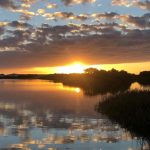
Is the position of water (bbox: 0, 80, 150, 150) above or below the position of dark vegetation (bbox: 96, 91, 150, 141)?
below

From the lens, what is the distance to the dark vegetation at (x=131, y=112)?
20203 mm

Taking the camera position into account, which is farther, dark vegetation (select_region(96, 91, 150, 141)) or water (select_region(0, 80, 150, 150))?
dark vegetation (select_region(96, 91, 150, 141))

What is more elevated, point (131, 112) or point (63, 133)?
point (131, 112)

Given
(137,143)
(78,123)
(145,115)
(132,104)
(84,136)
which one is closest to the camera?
(137,143)

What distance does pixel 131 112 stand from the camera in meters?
24.6

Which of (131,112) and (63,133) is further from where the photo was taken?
(131,112)

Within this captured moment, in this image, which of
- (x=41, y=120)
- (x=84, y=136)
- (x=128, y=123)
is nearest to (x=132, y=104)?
(x=128, y=123)

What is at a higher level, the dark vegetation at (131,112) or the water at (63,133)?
the dark vegetation at (131,112)

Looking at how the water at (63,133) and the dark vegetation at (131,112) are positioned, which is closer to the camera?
the water at (63,133)

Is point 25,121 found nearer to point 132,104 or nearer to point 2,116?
point 2,116

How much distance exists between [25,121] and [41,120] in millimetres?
1177

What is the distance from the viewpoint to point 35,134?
19.0 meters

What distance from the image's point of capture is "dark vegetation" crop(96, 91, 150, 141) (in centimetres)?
2020

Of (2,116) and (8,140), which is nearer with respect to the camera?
(8,140)
